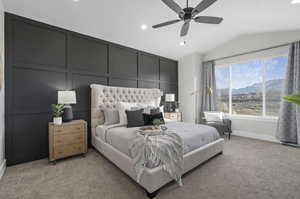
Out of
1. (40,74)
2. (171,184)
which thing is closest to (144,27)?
(40,74)

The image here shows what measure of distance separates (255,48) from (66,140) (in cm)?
572

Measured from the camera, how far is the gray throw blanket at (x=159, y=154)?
1703 millimetres

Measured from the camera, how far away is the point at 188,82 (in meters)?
5.52

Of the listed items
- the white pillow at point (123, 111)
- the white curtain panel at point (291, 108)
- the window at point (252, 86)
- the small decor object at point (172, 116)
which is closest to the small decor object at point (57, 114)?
the white pillow at point (123, 111)

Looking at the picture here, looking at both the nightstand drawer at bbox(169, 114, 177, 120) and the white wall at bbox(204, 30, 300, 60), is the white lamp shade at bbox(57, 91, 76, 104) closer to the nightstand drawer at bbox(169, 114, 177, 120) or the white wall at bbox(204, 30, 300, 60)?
the nightstand drawer at bbox(169, 114, 177, 120)

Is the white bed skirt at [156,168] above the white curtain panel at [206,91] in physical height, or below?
below

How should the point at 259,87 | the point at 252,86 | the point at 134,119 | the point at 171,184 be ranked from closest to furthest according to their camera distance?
the point at 171,184, the point at 134,119, the point at 259,87, the point at 252,86

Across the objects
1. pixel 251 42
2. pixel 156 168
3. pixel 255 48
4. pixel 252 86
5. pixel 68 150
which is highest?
pixel 251 42

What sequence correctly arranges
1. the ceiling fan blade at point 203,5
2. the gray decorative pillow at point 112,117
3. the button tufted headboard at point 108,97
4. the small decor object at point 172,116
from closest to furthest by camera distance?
the ceiling fan blade at point 203,5
the gray decorative pillow at point 112,117
the button tufted headboard at point 108,97
the small decor object at point 172,116

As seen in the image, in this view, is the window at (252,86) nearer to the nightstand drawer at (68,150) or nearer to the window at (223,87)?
the window at (223,87)

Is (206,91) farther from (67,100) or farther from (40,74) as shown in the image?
(40,74)

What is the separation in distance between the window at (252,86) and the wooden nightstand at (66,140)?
4.71 metres

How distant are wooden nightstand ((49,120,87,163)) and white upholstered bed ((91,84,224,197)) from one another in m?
0.37

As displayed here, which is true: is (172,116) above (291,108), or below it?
below
